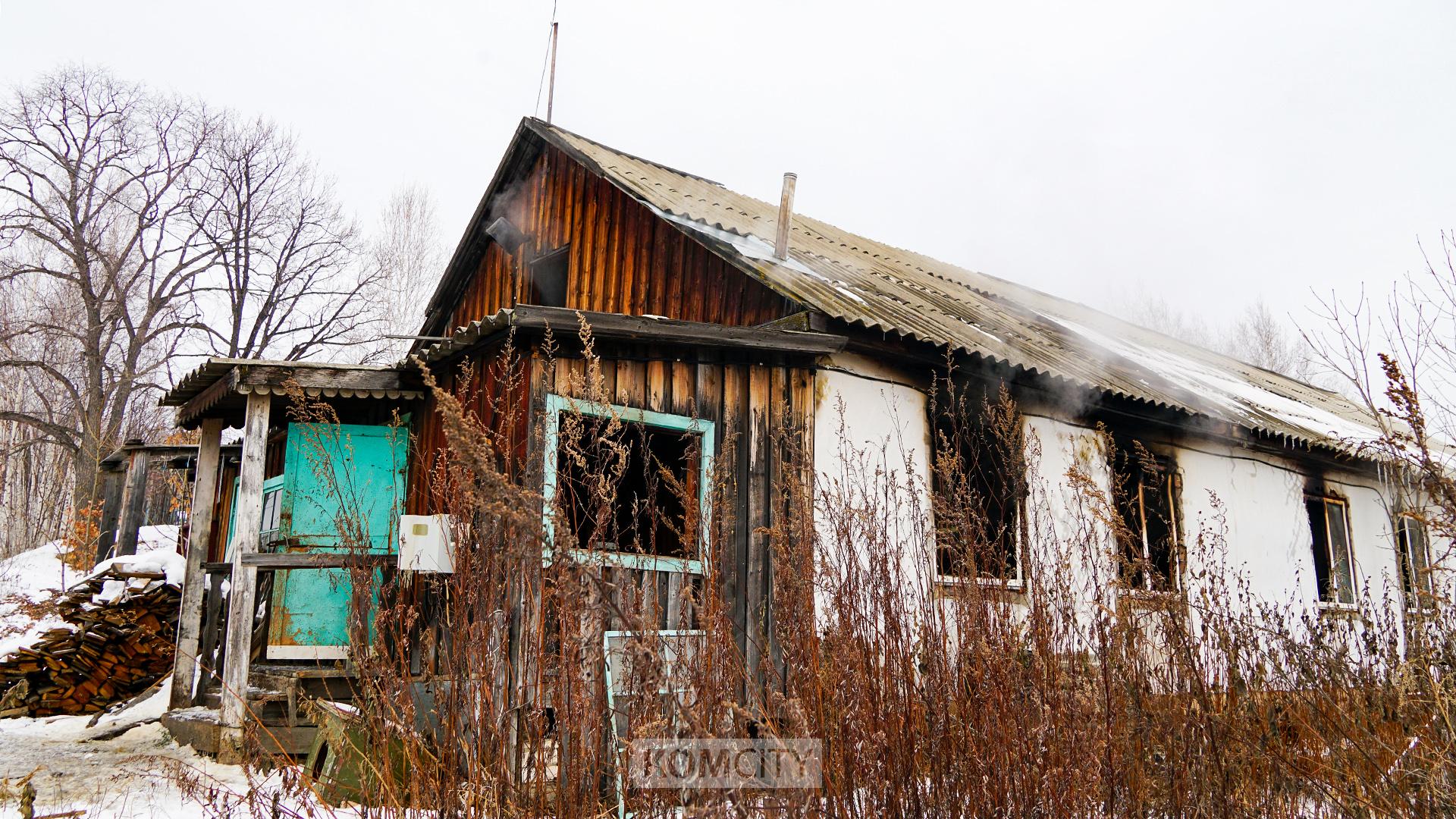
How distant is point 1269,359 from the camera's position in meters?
36.9

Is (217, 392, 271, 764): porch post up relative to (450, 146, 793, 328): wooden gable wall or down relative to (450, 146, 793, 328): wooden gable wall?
down

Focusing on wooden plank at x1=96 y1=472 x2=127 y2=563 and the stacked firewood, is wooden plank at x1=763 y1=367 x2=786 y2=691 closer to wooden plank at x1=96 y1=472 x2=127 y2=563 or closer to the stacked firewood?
the stacked firewood

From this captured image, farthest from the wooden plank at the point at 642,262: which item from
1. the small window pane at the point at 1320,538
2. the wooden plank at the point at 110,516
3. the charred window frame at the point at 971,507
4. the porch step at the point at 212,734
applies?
the wooden plank at the point at 110,516

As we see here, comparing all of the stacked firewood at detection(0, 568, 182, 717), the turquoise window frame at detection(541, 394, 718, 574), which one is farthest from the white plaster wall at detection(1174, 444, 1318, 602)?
the stacked firewood at detection(0, 568, 182, 717)

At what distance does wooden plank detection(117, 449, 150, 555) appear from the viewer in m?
12.7

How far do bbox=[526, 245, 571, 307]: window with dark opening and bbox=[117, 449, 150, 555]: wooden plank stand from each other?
6055 mm

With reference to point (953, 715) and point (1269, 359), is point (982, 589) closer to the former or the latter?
point (953, 715)

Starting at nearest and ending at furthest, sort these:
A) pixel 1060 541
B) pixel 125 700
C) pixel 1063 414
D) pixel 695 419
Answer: pixel 695 419
pixel 1060 541
pixel 1063 414
pixel 125 700

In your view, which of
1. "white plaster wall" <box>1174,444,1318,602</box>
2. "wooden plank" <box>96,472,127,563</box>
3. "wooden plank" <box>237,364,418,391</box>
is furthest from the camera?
"wooden plank" <box>96,472,127,563</box>

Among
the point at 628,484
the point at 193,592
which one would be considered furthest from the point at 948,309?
the point at 193,592

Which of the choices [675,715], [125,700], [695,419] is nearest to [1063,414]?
[695,419]

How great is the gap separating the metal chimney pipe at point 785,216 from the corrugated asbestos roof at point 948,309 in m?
0.11

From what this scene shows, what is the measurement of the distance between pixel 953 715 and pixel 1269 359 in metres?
39.2

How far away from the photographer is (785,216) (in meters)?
8.66
